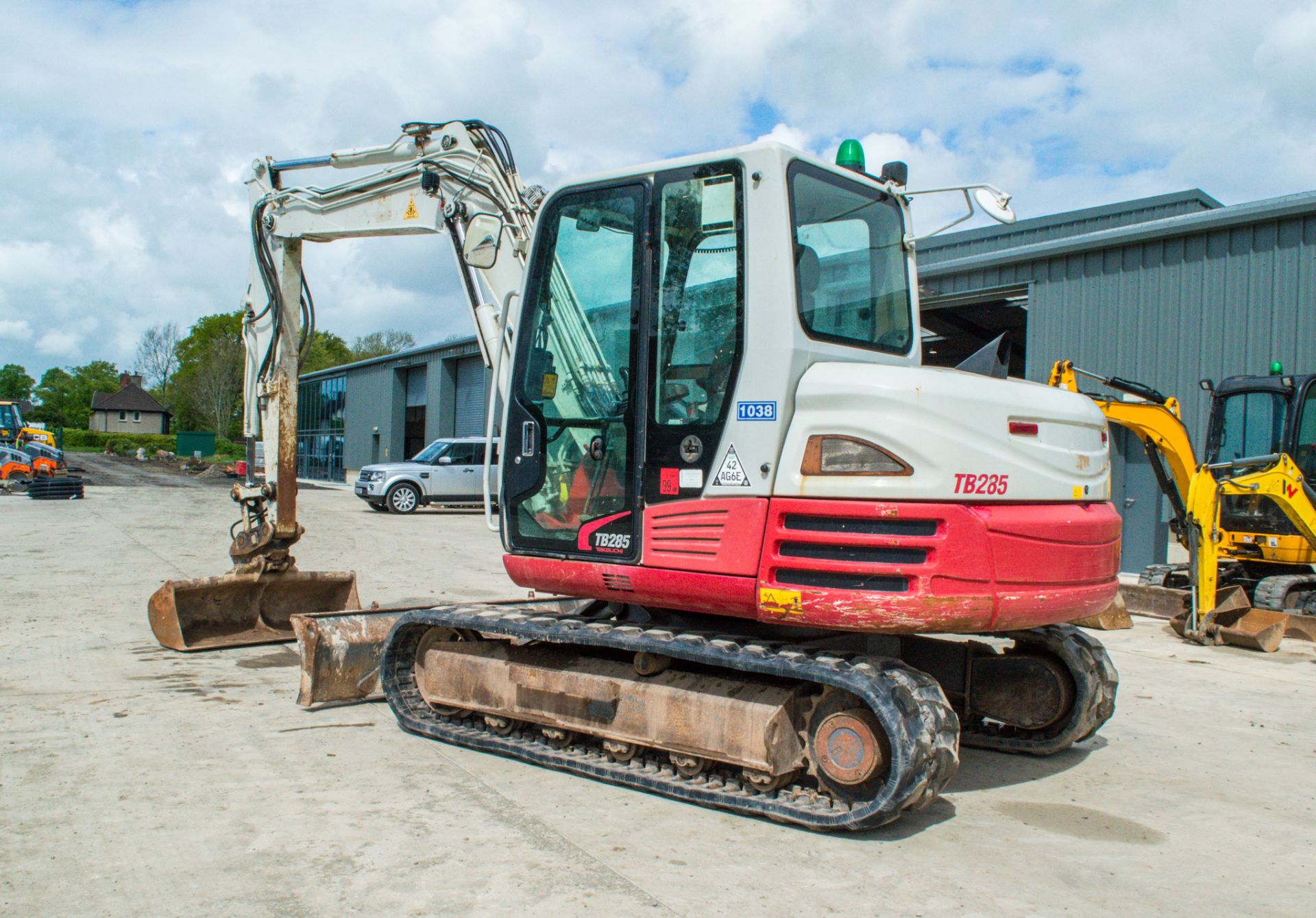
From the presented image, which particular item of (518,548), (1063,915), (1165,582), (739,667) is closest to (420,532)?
(1165,582)

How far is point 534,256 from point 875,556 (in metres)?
2.38

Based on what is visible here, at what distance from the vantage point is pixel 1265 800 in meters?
5.00

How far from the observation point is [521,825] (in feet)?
13.9

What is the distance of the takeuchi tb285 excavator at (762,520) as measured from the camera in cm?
423

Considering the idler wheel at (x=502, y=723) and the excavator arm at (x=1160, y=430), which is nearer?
the idler wheel at (x=502, y=723)

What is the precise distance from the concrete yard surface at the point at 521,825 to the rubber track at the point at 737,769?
91 millimetres

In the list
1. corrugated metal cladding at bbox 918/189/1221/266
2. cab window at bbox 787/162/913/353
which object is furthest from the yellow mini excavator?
corrugated metal cladding at bbox 918/189/1221/266

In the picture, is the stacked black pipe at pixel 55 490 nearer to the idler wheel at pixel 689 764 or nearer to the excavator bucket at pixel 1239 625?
the excavator bucket at pixel 1239 625

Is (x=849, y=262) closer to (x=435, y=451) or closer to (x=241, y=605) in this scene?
(x=241, y=605)

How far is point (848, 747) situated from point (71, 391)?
419 feet

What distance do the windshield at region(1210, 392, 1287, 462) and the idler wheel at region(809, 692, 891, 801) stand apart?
26.3ft

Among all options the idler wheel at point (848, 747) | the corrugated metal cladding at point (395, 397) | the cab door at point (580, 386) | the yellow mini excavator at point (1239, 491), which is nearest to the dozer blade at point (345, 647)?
the cab door at point (580, 386)

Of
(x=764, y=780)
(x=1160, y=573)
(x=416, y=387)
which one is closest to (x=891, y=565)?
(x=764, y=780)

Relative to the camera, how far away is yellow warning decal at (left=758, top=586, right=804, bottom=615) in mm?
4312
